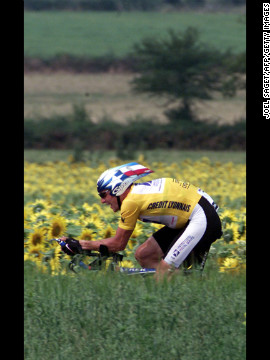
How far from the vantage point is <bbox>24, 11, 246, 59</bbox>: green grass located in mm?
51656

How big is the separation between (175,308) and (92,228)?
8.69 feet

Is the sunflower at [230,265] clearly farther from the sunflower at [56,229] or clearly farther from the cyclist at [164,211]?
the sunflower at [56,229]

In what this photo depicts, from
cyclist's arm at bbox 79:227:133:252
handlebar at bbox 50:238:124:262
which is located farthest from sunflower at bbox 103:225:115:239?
cyclist's arm at bbox 79:227:133:252

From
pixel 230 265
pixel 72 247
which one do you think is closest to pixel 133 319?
pixel 72 247

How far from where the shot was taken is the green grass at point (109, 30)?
169 feet

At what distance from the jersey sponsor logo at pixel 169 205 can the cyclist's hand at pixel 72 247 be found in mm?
756

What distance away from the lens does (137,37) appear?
176ft

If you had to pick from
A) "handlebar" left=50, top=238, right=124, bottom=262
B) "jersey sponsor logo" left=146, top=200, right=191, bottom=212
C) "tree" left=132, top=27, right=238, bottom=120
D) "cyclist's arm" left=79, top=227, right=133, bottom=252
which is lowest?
"handlebar" left=50, top=238, right=124, bottom=262

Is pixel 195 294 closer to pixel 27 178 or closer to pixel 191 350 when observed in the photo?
pixel 191 350

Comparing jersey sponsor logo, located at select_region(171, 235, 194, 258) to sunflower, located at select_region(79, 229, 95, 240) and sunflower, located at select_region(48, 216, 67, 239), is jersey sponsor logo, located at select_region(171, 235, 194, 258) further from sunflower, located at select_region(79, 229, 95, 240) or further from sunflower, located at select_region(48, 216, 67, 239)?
sunflower, located at select_region(48, 216, 67, 239)

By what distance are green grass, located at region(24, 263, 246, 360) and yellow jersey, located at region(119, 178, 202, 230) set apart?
64 cm

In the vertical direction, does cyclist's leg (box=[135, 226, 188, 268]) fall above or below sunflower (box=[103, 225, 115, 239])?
below

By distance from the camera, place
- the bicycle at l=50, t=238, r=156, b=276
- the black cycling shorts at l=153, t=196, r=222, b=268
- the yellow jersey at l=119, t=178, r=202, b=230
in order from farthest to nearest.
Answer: the black cycling shorts at l=153, t=196, r=222, b=268 < the bicycle at l=50, t=238, r=156, b=276 < the yellow jersey at l=119, t=178, r=202, b=230

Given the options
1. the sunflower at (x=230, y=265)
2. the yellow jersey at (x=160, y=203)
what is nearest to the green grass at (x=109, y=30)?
A: the sunflower at (x=230, y=265)
